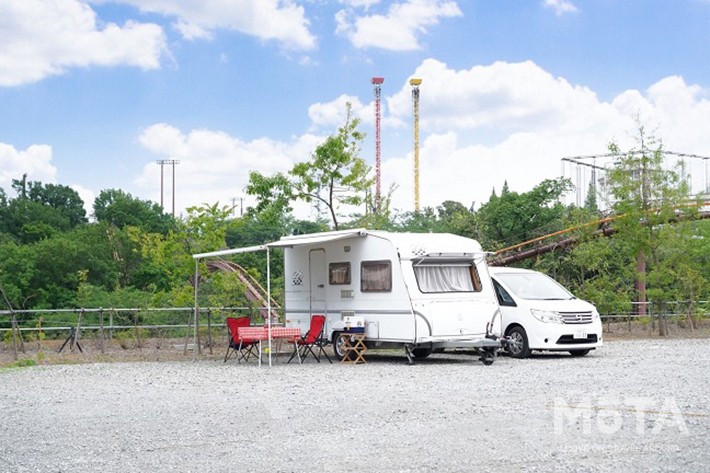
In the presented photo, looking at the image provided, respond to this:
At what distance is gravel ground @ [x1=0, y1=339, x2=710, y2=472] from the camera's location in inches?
277

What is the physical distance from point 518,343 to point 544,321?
0.72m

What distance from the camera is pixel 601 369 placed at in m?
14.1

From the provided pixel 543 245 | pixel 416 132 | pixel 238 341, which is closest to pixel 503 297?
pixel 238 341

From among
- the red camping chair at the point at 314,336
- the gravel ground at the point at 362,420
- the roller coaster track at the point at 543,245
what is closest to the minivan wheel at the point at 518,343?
the gravel ground at the point at 362,420

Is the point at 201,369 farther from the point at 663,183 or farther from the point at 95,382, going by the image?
the point at 663,183

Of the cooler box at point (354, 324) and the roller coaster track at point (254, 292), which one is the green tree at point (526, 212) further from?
the cooler box at point (354, 324)

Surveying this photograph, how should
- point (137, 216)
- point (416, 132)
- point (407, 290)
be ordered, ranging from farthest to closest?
point (416, 132), point (137, 216), point (407, 290)

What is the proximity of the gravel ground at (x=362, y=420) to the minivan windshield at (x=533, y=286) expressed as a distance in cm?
314

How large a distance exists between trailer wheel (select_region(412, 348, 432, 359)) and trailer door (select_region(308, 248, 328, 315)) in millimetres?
1924

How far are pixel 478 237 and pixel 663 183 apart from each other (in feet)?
50.5

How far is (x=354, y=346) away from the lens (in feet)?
55.0

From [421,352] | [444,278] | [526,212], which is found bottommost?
[421,352]

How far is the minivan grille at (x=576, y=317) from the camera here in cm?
1700

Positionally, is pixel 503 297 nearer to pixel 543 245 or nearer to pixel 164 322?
pixel 164 322
